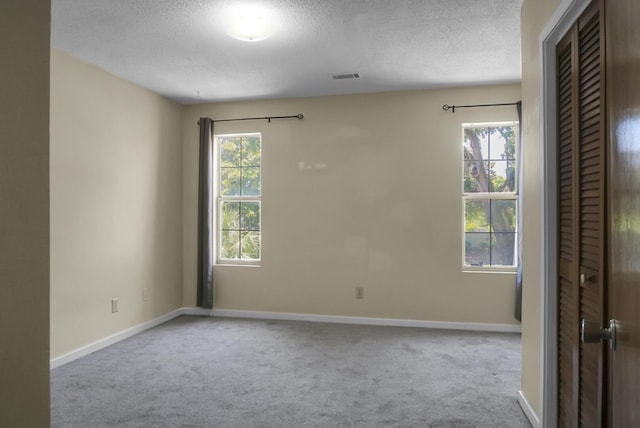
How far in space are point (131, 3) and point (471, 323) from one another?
4.05 meters

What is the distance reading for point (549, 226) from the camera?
6.79 ft

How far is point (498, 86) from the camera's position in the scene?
14.2 feet

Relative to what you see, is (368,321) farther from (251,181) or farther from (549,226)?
(549,226)

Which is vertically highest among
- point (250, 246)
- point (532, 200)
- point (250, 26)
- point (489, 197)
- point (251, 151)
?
point (250, 26)

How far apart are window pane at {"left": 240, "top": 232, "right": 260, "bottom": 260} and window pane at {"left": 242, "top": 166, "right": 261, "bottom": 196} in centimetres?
49

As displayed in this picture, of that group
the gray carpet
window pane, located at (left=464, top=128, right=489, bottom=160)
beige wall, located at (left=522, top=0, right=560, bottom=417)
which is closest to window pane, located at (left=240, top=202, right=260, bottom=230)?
the gray carpet

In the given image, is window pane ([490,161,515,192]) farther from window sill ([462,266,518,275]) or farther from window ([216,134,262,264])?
window ([216,134,262,264])

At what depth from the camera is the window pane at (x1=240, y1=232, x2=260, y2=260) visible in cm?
496

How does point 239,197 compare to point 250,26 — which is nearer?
point 250,26

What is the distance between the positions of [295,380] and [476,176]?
110 inches

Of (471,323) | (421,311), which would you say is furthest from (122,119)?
(471,323)

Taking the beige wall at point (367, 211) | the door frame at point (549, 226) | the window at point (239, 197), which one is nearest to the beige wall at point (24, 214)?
the door frame at point (549, 226)

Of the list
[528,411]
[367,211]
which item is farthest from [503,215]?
[528,411]

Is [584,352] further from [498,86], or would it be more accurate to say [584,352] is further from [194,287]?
[194,287]
